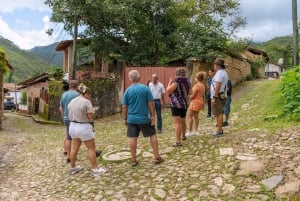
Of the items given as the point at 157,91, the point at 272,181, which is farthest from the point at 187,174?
the point at 157,91

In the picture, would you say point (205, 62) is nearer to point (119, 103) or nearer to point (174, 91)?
point (119, 103)

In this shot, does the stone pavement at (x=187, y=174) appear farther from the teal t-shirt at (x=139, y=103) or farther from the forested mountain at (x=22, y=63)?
the forested mountain at (x=22, y=63)

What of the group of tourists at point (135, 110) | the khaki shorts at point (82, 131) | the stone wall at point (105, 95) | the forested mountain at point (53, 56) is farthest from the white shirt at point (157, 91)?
the forested mountain at point (53, 56)

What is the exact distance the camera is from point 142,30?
20.0 meters

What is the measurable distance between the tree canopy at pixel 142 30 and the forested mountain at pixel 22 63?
188 ft

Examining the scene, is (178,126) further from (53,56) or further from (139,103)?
(53,56)

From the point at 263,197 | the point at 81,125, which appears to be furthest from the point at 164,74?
the point at 263,197

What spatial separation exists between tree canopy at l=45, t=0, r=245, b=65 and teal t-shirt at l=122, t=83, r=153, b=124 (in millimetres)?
12558

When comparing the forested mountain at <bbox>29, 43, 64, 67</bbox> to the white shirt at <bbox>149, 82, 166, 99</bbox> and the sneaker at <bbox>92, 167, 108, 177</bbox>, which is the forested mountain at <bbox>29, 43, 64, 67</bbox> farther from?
the sneaker at <bbox>92, 167, 108, 177</bbox>

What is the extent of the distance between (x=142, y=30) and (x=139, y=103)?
1399 centimetres

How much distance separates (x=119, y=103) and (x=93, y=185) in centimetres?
1234

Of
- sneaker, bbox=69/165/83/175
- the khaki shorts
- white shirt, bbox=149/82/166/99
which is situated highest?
white shirt, bbox=149/82/166/99

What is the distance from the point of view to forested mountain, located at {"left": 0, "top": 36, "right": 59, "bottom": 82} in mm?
79000

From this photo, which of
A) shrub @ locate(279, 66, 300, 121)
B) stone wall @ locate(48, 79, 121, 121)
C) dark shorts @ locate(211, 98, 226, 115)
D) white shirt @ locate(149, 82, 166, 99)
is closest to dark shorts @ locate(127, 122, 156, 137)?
dark shorts @ locate(211, 98, 226, 115)
